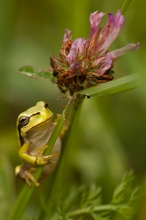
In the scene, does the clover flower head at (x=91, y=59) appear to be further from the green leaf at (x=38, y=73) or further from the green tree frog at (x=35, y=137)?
the green tree frog at (x=35, y=137)

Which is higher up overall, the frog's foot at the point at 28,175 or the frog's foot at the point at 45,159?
the frog's foot at the point at 45,159

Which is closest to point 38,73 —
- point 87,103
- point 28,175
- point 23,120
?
point 23,120

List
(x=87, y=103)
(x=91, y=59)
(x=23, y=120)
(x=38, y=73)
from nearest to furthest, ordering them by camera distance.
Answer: (x=91, y=59), (x=38, y=73), (x=23, y=120), (x=87, y=103)

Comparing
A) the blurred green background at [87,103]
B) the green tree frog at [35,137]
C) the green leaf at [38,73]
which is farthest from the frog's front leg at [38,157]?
the blurred green background at [87,103]

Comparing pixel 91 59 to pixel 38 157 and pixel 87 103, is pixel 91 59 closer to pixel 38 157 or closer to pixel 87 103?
pixel 38 157

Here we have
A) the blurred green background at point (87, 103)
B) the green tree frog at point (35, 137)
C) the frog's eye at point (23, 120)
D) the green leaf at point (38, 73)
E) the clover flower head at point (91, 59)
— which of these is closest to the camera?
the clover flower head at point (91, 59)

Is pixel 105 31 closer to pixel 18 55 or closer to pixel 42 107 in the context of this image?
pixel 42 107
